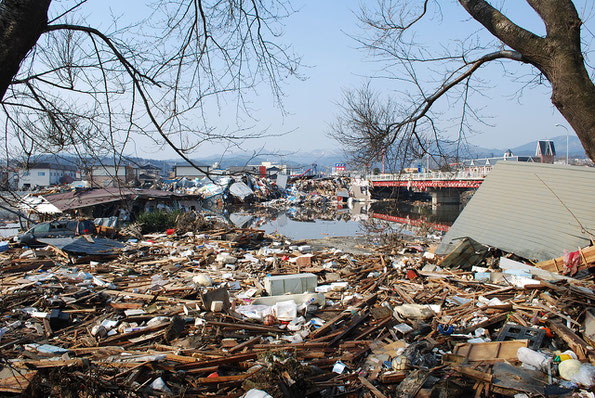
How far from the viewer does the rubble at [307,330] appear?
369cm

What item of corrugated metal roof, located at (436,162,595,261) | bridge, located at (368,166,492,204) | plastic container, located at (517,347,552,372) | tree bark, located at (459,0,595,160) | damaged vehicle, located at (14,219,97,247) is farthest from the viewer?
bridge, located at (368,166,492,204)

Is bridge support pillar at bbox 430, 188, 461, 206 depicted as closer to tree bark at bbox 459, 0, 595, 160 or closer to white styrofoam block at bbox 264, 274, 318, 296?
white styrofoam block at bbox 264, 274, 318, 296

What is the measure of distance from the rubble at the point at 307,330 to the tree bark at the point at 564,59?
263 cm

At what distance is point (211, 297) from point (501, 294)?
188 inches

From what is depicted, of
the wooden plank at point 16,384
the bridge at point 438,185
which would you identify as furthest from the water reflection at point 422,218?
the wooden plank at point 16,384

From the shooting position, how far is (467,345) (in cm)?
460

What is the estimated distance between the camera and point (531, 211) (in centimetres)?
890

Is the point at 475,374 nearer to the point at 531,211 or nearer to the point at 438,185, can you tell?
the point at 531,211

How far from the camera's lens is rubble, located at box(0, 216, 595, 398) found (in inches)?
145

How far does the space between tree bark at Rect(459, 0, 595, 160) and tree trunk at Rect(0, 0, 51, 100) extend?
9.09 feet

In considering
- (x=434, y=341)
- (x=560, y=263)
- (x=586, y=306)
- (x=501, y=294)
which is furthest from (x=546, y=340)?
(x=560, y=263)

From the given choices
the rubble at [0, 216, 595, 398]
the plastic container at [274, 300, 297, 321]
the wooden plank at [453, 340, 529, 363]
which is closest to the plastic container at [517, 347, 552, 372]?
the rubble at [0, 216, 595, 398]

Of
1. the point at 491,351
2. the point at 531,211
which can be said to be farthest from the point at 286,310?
the point at 531,211

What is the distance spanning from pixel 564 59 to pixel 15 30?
2.99m
